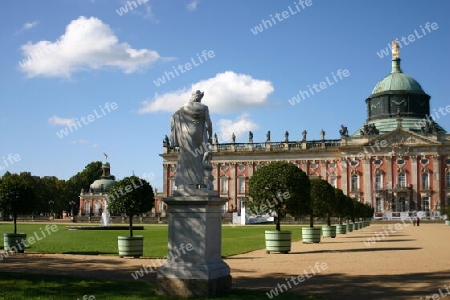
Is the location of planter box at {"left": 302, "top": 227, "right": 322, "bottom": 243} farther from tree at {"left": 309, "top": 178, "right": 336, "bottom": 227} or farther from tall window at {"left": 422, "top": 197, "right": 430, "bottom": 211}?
tall window at {"left": 422, "top": 197, "right": 430, "bottom": 211}

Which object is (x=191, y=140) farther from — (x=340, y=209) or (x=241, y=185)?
(x=241, y=185)

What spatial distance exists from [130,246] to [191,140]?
8.82 meters

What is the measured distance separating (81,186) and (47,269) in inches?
3884

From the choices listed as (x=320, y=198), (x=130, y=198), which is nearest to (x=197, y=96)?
(x=130, y=198)

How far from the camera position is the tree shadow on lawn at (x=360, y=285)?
1071 centimetres

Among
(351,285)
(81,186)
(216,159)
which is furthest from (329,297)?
(81,186)

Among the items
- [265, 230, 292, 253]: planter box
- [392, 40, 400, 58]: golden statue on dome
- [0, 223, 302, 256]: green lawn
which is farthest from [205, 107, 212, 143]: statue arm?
[392, 40, 400, 58]: golden statue on dome

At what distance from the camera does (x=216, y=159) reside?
8681cm

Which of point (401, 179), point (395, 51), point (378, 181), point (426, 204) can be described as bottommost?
point (426, 204)

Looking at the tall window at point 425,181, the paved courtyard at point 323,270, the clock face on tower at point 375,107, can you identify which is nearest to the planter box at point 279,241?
the paved courtyard at point 323,270

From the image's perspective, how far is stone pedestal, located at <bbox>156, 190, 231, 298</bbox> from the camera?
396 inches

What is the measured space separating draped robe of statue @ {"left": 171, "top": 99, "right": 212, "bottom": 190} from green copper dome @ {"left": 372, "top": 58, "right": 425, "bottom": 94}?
76.6 meters

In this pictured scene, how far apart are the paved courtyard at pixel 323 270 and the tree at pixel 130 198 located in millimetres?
1880

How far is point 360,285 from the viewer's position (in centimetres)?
1195
